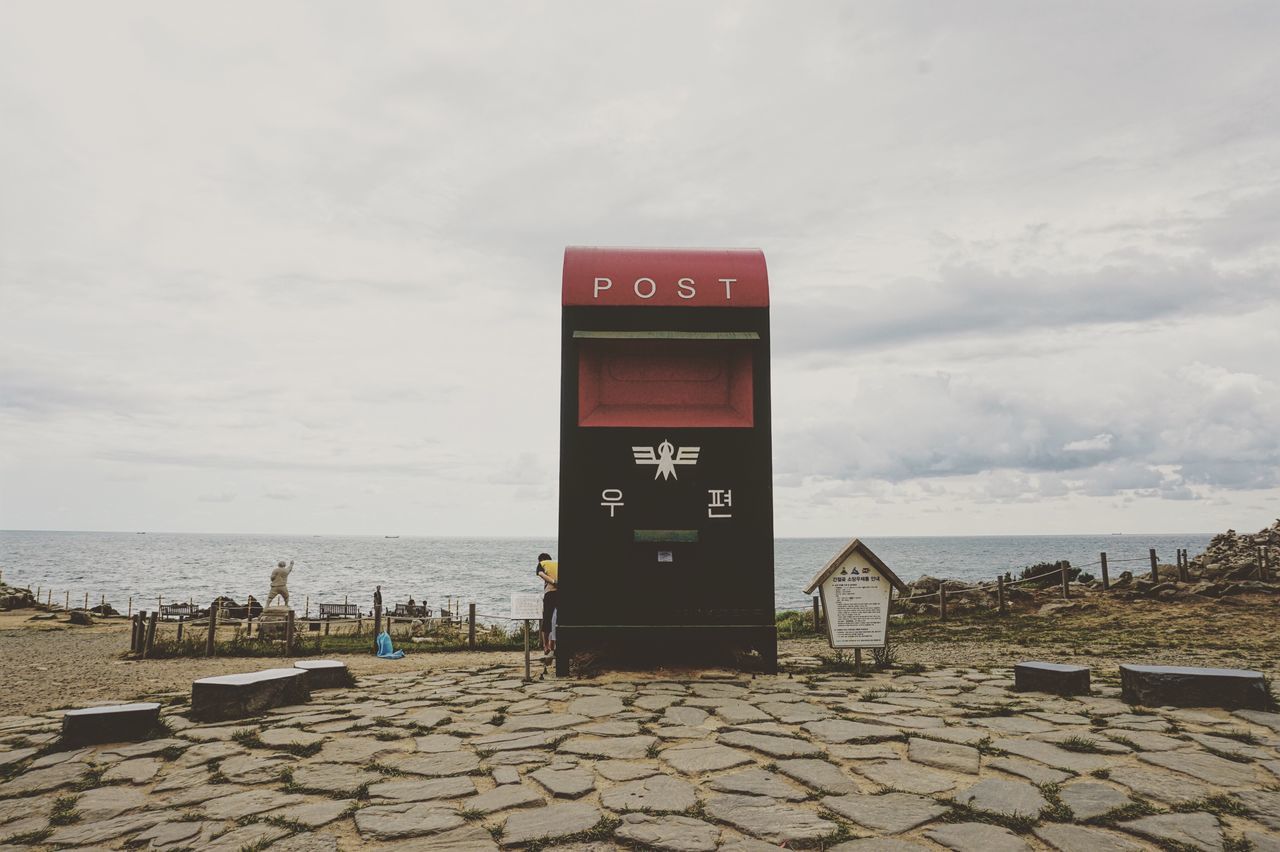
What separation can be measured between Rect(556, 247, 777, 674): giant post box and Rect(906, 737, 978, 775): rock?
302 centimetres

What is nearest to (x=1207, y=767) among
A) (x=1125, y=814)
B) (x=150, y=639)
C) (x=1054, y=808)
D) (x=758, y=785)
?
(x=1125, y=814)

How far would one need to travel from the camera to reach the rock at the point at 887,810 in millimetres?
3555

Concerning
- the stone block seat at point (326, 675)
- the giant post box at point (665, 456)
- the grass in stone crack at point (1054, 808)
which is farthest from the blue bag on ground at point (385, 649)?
the grass in stone crack at point (1054, 808)

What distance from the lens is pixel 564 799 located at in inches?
158

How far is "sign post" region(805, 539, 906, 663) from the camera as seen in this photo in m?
8.53

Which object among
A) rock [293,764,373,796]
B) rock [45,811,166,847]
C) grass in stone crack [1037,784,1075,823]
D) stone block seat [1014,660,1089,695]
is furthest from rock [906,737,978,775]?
rock [45,811,166,847]

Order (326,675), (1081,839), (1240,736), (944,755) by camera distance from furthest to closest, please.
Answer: (326,675), (1240,736), (944,755), (1081,839)

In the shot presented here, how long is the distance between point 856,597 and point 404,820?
20.3 ft

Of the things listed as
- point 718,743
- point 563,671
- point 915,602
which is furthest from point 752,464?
point 915,602

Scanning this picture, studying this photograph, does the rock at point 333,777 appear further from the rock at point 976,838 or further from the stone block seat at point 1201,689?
the stone block seat at point 1201,689

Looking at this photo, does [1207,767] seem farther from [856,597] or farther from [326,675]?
[326,675]

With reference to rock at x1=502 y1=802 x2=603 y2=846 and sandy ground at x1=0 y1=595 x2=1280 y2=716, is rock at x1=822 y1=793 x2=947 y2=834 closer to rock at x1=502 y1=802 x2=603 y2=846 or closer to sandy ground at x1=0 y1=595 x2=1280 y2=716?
rock at x1=502 y1=802 x2=603 y2=846

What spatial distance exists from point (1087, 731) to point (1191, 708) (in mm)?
1376

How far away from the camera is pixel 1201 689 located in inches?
231
